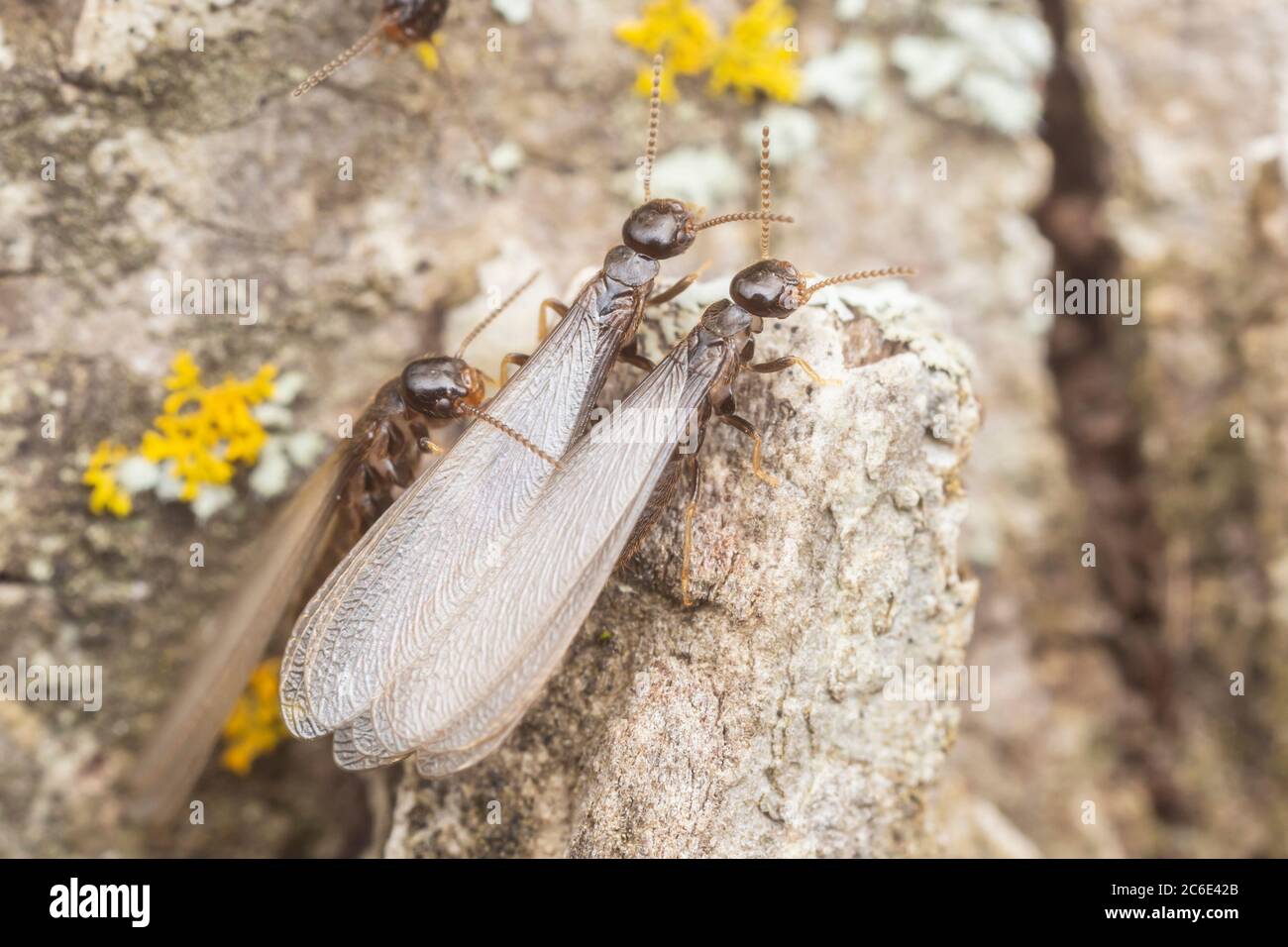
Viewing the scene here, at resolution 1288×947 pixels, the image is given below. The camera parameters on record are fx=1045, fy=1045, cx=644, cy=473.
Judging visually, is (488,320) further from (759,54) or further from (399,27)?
(759,54)

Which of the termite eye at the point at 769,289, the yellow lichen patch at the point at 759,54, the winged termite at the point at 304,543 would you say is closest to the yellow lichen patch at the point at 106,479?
the winged termite at the point at 304,543

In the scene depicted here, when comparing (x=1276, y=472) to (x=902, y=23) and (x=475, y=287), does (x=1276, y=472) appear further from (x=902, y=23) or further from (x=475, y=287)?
(x=475, y=287)

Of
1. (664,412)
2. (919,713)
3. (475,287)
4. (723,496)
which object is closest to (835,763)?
(919,713)

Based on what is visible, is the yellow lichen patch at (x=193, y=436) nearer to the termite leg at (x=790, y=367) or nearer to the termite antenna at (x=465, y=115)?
the termite antenna at (x=465, y=115)

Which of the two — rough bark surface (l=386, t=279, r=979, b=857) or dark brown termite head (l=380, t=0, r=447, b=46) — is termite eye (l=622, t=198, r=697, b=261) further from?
dark brown termite head (l=380, t=0, r=447, b=46)

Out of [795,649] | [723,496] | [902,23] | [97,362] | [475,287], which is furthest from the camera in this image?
[902,23]

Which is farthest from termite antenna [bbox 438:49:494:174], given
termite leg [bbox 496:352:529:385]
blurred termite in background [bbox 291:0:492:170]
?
termite leg [bbox 496:352:529:385]

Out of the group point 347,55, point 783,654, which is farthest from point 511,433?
point 347,55
